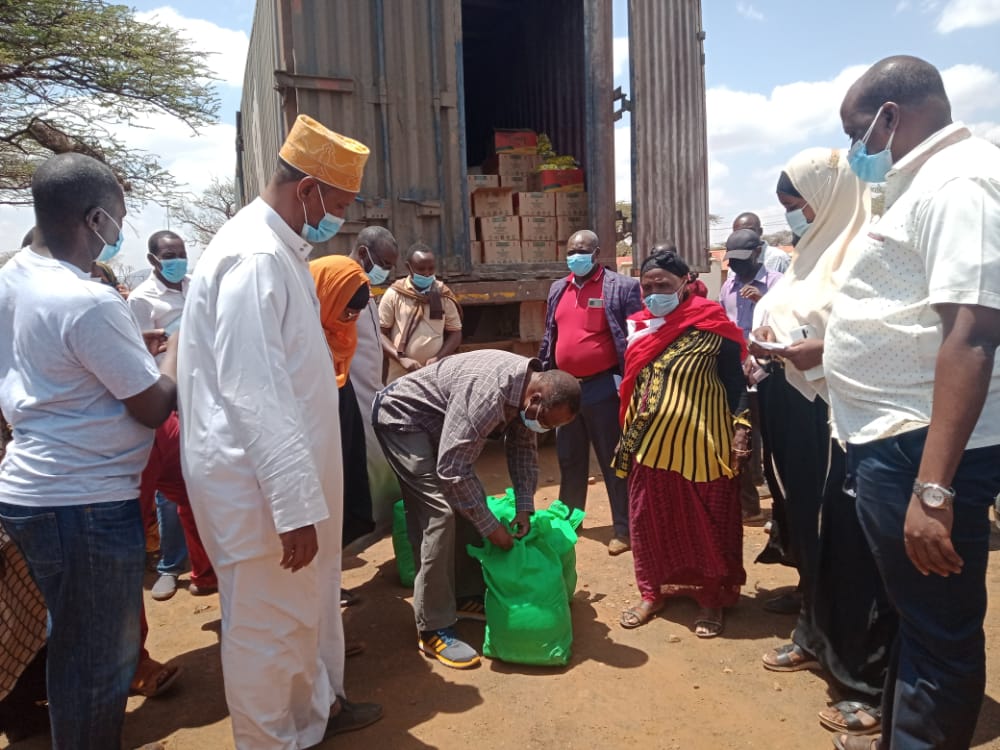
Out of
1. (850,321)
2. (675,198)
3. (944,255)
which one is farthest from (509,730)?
(675,198)

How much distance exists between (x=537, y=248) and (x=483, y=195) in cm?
72

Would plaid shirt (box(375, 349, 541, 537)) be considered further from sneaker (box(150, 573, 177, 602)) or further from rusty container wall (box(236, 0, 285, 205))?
rusty container wall (box(236, 0, 285, 205))

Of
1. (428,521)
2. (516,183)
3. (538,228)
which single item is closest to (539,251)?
(538,228)

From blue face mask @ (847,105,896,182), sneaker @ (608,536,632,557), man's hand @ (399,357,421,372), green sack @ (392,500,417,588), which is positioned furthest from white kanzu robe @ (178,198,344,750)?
man's hand @ (399,357,421,372)

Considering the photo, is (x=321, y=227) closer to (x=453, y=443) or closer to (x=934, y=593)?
(x=453, y=443)

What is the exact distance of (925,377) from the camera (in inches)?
68.3

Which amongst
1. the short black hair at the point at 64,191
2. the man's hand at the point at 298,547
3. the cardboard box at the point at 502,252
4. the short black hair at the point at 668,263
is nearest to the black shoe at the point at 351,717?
the man's hand at the point at 298,547

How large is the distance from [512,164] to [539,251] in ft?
3.13

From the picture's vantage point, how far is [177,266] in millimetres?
4184

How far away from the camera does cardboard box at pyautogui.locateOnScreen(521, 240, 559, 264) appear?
6855mm

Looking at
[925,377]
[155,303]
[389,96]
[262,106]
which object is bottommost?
[925,377]

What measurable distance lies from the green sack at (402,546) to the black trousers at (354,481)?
0.17 m

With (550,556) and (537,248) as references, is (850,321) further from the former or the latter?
(537,248)

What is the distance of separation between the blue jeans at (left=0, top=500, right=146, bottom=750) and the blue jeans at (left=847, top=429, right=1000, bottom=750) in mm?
2114
